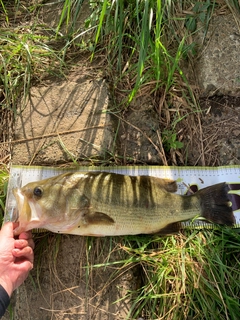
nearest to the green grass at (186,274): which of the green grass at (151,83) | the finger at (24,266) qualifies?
the green grass at (151,83)

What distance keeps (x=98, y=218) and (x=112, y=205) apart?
0.56 feet

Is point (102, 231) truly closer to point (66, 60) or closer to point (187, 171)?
point (187, 171)

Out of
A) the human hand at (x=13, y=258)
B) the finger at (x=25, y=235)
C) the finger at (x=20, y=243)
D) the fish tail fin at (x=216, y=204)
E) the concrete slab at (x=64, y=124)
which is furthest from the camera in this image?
the concrete slab at (x=64, y=124)

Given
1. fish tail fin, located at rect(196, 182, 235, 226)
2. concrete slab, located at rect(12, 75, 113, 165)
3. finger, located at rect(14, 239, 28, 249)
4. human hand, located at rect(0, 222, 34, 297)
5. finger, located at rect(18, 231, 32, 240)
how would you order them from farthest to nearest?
concrete slab, located at rect(12, 75, 113, 165) → fish tail fin, located at rect(196, 182, 235, 226) → finger, located at rect(18, 231, 32, 240) → finger, located at rect(14, 239, 28, 249) → human hand, located at rect(0, 222, 34, 297)

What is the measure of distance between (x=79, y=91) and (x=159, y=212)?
1.56 meters

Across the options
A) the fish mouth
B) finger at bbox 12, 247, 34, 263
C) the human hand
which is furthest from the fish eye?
finger at bbox 12, 247, 34, 263

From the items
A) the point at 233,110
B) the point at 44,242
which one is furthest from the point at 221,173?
the point at 44,242

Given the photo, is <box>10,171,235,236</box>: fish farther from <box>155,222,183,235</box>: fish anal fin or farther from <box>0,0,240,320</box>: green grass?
<box>0,0,240,320</box>: green grass

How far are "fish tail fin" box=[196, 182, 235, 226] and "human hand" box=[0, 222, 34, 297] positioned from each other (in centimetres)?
170

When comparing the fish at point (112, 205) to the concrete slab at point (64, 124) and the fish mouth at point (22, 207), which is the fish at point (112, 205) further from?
the concrete slab at point (64, 124)

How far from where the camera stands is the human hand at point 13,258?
2689mm

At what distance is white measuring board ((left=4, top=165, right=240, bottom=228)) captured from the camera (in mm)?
3139

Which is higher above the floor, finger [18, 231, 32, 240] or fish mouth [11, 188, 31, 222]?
fish mouth [11, 188, 31, 222]

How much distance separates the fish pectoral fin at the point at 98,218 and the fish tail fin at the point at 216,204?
0.93 meters
